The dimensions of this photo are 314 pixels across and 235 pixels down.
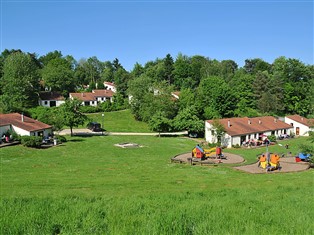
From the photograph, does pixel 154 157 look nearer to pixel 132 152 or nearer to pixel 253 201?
pixel 132 152

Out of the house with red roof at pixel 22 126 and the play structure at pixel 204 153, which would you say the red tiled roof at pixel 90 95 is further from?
the play structure at pixel 204 153

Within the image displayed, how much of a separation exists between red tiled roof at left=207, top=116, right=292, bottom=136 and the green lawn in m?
17.6

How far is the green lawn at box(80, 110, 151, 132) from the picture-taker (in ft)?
220

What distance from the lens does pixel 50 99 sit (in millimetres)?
84000

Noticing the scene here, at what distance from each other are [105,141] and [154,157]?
1330cm

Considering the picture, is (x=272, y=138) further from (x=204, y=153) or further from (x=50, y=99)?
(x=50, y=99)

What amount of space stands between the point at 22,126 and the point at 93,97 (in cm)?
4552

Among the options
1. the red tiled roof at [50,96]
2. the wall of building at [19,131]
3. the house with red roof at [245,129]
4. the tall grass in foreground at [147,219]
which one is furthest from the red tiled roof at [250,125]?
the tall grass in foreground at [147,219]

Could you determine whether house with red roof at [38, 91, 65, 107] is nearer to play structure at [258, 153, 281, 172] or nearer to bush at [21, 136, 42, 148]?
bush at [21, 136, 42, 148]

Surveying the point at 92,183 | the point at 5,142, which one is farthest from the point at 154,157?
the point at 5,142

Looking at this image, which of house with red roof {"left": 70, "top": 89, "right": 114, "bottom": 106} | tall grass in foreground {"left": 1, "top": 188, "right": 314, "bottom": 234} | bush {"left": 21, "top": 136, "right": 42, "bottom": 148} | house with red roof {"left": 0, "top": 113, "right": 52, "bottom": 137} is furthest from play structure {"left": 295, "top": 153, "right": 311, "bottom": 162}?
house with red roof {"left": 70, "top": 89, "right": 114, "bottom": 106}

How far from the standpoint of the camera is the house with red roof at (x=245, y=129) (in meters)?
53.2

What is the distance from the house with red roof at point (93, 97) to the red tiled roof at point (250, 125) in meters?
40.6

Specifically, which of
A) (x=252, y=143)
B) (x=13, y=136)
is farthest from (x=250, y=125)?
(x=13, y=136)
